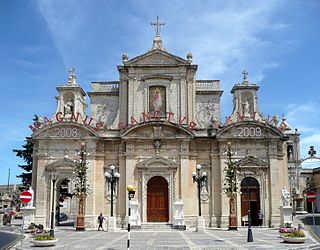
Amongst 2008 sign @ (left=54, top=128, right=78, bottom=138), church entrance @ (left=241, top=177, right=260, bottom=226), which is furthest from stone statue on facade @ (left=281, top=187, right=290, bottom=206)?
2008 sign @ (left=54, top=128, right=78, bottom=138)

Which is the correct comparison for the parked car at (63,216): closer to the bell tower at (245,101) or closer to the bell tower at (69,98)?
the bell tower at (69,98)

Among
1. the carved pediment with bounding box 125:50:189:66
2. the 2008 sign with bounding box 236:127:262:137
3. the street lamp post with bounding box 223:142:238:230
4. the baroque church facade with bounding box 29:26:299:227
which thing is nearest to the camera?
the street lamp post with bounding box 223:142:238:230

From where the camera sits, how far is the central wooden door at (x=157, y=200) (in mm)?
40875

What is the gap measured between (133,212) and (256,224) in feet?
39.2

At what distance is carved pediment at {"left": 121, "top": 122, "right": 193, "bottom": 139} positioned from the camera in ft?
136

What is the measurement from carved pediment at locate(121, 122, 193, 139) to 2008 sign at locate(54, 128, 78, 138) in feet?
15.7

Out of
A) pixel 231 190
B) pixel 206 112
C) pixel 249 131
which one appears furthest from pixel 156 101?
pixel 231 190

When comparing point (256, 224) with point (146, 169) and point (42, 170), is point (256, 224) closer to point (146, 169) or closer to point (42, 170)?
point (146, 169)

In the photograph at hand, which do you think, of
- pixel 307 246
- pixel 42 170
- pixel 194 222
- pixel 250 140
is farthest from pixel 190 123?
pixel 307 246

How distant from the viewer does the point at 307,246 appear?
75.5 feet

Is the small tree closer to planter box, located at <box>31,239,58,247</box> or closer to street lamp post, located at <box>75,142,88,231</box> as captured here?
street lamp post, located at <box>75,142,88,231</box>

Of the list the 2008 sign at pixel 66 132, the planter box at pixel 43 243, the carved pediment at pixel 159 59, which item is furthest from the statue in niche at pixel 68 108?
the planter box at pixel 43 243

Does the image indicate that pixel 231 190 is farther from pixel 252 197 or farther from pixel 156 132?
pixel 156 132

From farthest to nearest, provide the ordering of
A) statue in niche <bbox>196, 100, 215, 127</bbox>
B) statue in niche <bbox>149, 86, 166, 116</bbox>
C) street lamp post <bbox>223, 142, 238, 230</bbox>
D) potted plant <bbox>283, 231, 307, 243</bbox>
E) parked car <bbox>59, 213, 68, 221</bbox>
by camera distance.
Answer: parked car <bbox>59, 213, 68, 221</bbox>
statue in niche <bbox>196, 100, 215, 127</bbox>
statue in niche <bbox>149, 86, 166, 116</bbox>
street lamp post <bbox>223, 142, 238, 230</bbox>
potted plant <bbox>283, 231, 307, 243</bbox>
